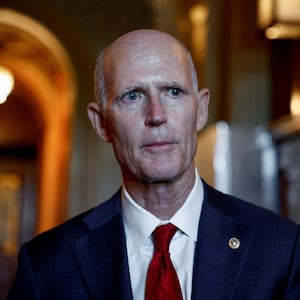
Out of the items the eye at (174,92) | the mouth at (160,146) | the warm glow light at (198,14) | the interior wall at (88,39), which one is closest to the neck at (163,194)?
the mouth at (160,146)

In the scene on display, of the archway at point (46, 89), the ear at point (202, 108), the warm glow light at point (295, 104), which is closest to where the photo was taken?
the ear at point (202, 108)

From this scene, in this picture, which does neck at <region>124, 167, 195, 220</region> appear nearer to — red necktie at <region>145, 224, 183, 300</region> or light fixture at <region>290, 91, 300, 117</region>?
red necktie at <region>145, 224, 183, 300</region>

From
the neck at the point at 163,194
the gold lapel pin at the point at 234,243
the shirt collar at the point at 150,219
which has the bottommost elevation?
the gold lapel pin at the point at 234,243

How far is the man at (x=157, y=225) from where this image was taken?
5.99 ft

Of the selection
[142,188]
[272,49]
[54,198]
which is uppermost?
[272,49]

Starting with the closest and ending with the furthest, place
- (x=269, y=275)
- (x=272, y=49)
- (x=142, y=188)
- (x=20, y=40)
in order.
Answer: (x=269, y=275) → (x=142, y=188) → (x=272, y=49) → (x=20, y=40)

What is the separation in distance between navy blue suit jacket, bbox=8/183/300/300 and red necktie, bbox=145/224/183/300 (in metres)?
0.05

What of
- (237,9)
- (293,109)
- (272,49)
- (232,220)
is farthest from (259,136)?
(232,220)

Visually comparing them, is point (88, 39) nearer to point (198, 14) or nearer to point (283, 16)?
point (198, 14)

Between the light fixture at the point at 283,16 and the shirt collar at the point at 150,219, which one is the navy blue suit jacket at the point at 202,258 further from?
the light fixture at the point at 283,16

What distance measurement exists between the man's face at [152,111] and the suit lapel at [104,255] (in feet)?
0.60

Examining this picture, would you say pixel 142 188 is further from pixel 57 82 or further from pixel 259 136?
pixel 57 82

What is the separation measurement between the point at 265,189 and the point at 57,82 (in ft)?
16.9

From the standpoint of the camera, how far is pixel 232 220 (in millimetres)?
1971
